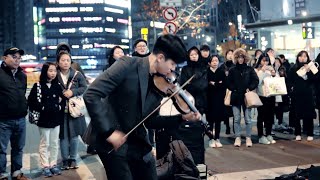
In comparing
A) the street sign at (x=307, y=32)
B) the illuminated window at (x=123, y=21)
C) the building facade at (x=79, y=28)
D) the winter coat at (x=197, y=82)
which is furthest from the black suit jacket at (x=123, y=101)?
the illuminated window at (x=123, y=21)

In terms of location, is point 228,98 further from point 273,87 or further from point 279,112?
point 279,112

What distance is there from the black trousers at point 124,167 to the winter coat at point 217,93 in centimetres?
579

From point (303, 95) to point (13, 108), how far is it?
5.99m

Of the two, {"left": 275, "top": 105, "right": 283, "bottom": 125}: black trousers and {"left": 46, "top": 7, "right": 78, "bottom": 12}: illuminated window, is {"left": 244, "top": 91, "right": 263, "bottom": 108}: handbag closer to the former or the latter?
{"left": 275, "top": 105, "right": 283, "bottom": 125}: black trousers

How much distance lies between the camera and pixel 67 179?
22.9 ft

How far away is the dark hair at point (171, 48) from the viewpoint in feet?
11.0

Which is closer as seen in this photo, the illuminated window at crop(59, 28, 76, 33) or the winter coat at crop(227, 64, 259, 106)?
the winter coat at crop(227, 64, 259, 106)

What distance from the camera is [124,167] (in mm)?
3416

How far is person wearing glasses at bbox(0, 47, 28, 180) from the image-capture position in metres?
6.64

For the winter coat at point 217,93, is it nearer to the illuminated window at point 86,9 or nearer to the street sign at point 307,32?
the street sign at point 307,32

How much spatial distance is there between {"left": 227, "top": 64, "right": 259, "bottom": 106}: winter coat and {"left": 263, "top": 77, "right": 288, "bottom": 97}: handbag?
18.9 inches

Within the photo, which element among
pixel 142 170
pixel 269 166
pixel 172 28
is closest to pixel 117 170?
pixel 142 170

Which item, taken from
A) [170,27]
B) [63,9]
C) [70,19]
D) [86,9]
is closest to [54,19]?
[63,9]

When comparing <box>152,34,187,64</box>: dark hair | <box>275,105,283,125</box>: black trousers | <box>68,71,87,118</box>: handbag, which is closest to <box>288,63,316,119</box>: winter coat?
<box>275,105,283,125</box>: black trousers
